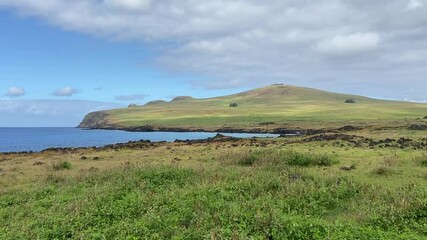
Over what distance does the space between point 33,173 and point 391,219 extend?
2811cm

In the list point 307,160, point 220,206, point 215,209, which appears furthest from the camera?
point 307,160

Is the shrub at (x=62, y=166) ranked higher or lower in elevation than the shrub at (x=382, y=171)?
higher

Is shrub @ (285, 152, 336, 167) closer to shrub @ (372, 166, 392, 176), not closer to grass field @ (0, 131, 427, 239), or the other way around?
grass field @ (0, 131, 427, 239)

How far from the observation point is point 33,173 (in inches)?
1283

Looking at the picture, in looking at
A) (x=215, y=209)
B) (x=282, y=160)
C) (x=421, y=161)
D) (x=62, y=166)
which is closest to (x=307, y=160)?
(x=282, y=160)

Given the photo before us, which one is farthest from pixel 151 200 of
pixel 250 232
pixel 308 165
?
pixel 308 165

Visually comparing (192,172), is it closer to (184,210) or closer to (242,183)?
(242,183)

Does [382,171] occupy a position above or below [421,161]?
below

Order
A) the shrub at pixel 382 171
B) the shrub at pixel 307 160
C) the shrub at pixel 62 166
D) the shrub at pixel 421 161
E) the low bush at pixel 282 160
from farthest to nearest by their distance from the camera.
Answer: the shrub at pixel 62 166, the shrub at pixel 307 160, the low bush at pixel 282 160, the shrub at pixel 421 161, the shrub at pixel 382 171

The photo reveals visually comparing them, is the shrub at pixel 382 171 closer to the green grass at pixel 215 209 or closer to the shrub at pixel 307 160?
the shrub at pixel 307 160

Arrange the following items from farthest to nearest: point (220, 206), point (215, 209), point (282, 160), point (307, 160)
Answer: point (307, 160) < point (282, 160) < point (220, 206) < point (215, 209)

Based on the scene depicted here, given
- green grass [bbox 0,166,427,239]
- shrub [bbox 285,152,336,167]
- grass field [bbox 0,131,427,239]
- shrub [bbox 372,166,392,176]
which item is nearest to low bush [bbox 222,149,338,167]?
shrub [bbox 285,152,336,167]

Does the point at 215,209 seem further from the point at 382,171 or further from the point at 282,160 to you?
the point at 282,160

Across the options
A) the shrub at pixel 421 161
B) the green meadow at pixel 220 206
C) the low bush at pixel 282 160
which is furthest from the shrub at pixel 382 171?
the low bush at pixel 282 160
